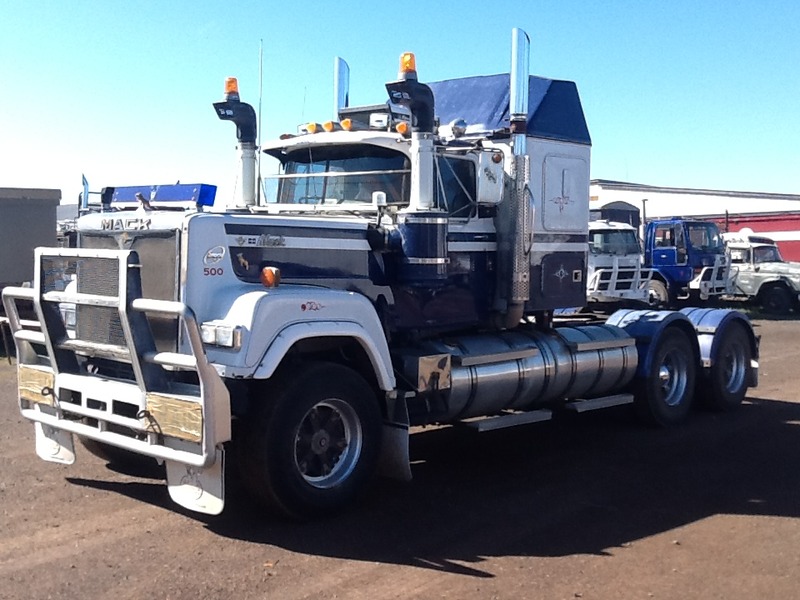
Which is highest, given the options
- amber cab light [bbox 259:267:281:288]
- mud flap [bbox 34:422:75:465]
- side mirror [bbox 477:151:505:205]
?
side mirror [bbox 477:151:505:205]

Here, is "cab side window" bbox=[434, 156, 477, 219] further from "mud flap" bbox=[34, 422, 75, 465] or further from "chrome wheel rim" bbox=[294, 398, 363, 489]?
"mud flap" bbox=[34, 422, 75, 465]

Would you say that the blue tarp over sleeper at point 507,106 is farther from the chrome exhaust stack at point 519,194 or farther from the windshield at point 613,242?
the windshield at point 613,242

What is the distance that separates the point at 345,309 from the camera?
629 centimetres

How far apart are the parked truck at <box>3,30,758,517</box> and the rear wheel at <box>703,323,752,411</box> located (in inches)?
27.1

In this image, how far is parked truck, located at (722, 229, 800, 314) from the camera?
26.0 m

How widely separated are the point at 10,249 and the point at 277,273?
11885mm

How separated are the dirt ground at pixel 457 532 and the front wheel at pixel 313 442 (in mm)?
223

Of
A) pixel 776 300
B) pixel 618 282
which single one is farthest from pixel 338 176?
pixel 776 300

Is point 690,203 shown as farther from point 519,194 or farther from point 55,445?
point 55,445

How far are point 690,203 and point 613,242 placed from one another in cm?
2162

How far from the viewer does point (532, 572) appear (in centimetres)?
530

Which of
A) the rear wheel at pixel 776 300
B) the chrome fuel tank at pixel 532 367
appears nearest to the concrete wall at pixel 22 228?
the chrome fuel tank at pixel 532 367

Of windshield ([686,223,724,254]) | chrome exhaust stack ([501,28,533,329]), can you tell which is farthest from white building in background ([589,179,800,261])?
chrome exhaust stack ([501,28,533,329])

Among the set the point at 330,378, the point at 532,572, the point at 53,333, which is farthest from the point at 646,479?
the point at 53,333
